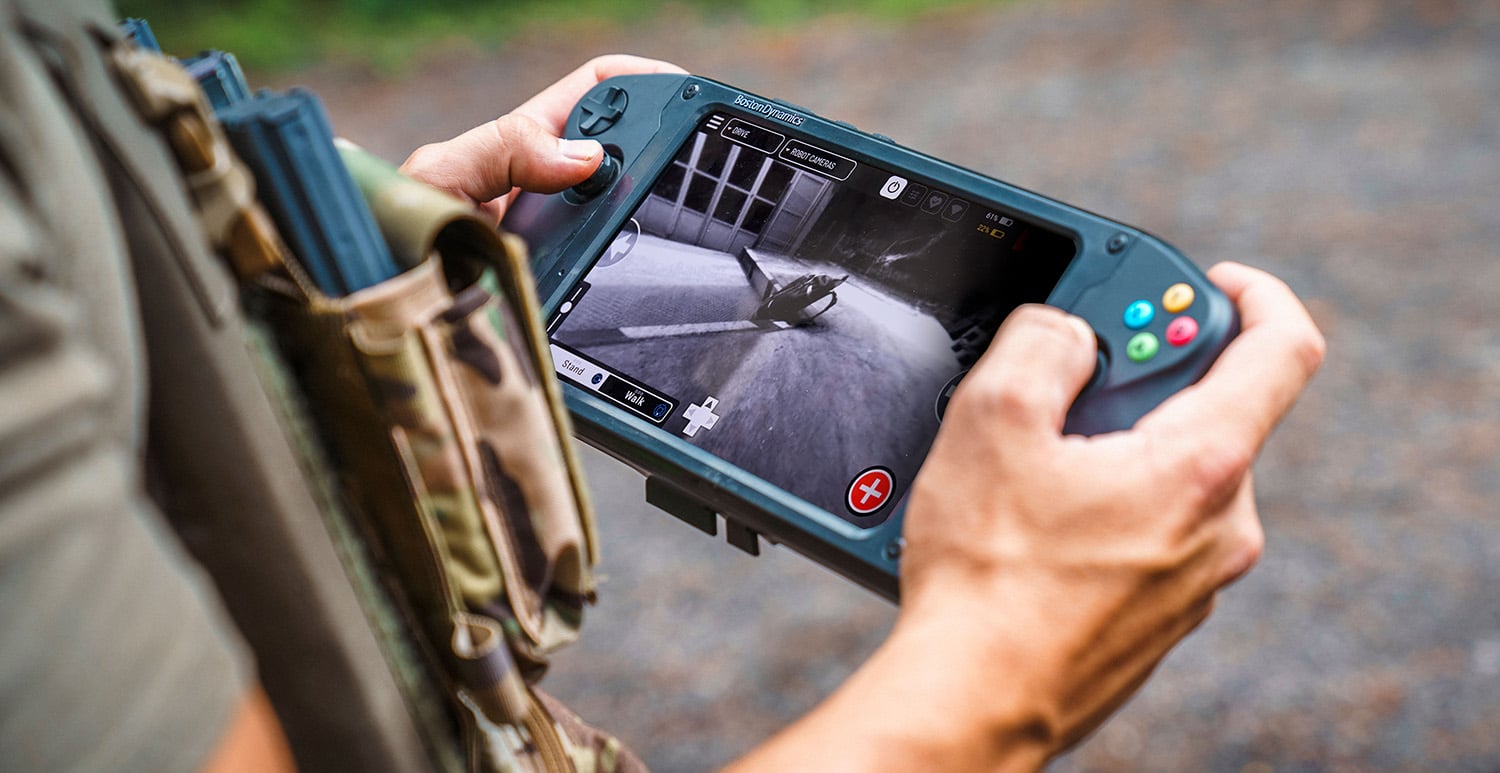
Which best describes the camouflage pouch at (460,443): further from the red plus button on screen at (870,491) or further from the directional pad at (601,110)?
the directional pad at (601,110)

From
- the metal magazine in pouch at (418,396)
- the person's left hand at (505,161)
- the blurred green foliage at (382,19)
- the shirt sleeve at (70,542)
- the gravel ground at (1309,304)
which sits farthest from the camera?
the blurred green foliage at (382,19)

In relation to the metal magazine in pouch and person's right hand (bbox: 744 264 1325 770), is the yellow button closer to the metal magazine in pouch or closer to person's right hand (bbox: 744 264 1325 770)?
person's right hand (bbox: 744 264 1325 770)

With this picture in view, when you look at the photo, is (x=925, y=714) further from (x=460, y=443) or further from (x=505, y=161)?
(x=505, y=161)

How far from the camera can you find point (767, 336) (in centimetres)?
131

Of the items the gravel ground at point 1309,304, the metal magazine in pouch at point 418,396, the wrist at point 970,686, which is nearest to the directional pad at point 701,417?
the metal magazine in pouch at point 418,396

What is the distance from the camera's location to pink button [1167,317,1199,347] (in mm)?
1117

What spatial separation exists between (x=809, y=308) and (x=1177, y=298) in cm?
41

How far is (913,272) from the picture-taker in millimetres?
1295

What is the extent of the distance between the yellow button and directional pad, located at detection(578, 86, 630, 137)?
78cm

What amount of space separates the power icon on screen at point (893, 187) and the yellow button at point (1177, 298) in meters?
0.35

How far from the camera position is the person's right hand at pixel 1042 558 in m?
0.85

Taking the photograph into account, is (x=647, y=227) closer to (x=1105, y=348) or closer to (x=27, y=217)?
(x=1105, y=348)

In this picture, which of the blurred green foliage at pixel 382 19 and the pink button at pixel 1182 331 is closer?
the pink button at pixel 1182 331

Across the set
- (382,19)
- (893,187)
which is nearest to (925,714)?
(893,187)
